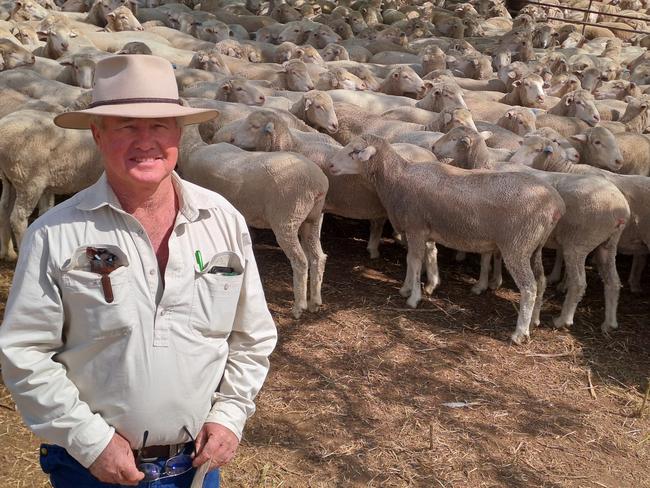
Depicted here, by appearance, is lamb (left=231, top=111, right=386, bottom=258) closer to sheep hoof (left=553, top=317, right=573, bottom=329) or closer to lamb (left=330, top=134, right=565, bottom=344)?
lamb (left=330, top=134, right=565, bottom=344)

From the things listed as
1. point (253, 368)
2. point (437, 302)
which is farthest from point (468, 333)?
A: point (253, 368)

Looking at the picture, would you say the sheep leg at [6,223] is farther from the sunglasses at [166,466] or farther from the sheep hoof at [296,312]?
the sunglasses at [166,466]

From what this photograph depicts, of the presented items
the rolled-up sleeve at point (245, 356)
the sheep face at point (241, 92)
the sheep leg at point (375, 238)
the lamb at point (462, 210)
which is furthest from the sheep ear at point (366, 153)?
the rolled-up sleeve at point (245, 356)

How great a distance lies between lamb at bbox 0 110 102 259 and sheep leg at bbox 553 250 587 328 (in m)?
4.37

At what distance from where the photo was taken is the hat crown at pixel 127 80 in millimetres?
2107

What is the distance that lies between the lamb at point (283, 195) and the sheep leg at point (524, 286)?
1.68 m

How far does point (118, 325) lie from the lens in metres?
2.10

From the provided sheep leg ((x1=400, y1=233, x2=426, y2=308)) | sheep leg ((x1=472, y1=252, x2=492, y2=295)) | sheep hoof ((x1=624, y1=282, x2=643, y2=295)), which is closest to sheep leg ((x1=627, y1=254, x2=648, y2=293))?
sheep hoof ((x1=624, y1=282, x2=643, y2=295))

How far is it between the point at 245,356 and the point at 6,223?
5.17 m

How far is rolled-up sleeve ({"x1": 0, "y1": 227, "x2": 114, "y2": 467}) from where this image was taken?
6.72 feet

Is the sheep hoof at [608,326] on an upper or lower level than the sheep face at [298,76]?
lower

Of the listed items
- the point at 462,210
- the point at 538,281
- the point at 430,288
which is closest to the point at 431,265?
the point at 430,288

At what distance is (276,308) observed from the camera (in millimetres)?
6367

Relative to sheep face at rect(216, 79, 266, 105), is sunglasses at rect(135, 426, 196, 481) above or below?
above
